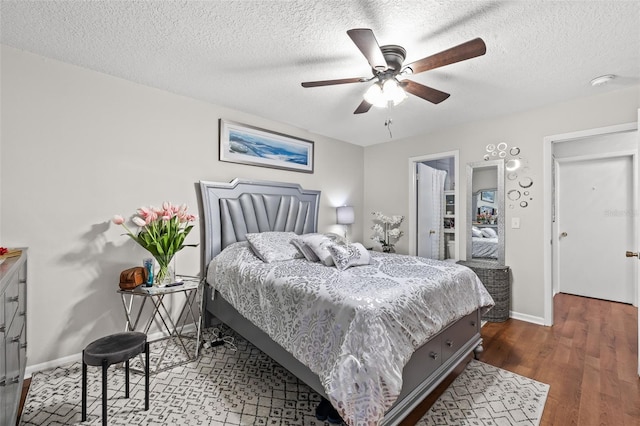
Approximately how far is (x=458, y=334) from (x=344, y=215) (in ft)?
7.92

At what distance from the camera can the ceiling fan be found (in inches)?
63.4

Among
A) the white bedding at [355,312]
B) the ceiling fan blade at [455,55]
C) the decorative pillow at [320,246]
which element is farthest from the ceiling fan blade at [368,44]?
the decorative pillow at [320,246]

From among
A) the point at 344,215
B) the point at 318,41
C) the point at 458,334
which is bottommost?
the point at 458,334

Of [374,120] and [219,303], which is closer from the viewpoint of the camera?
[219,303]

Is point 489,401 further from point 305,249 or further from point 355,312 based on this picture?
point 305,249

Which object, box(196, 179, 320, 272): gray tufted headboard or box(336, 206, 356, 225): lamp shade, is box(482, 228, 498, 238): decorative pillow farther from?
box(196, 179, 320, 272): gray tufted headboard

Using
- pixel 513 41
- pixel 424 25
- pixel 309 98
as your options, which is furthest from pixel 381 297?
pixel 309 98

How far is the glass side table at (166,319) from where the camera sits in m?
2.26

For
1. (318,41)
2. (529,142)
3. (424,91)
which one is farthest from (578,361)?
(318,41)

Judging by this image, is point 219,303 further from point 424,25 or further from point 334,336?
point 424,25

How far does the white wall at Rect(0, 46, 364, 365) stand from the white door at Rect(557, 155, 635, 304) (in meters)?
5.28

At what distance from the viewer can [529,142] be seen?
10.7 feet

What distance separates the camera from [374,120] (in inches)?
144

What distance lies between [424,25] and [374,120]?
1846mm
